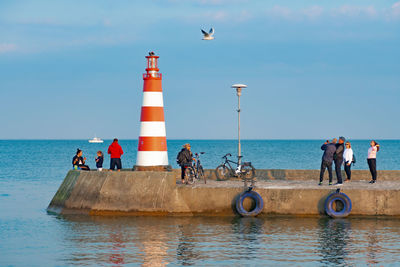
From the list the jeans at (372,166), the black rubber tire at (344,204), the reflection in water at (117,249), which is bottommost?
the reflection in water at (117,249)

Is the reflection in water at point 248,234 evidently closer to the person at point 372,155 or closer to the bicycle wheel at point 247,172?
the bicycle wheel at point 247,172

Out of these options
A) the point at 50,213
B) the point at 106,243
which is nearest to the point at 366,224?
the point at 106,243

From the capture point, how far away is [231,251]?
1658 centimetres

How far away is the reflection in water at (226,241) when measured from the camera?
15.7m

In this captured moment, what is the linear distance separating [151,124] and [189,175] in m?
2.44

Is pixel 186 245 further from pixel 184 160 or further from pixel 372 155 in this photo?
pixel 372 155

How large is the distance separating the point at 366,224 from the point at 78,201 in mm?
9991

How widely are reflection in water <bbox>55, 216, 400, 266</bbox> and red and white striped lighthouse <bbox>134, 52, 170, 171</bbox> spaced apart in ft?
9.93

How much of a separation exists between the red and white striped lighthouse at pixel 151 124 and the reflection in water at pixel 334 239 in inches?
265

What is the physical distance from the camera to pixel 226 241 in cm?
1786

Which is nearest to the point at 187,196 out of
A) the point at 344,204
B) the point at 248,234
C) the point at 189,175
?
the point at 189,175

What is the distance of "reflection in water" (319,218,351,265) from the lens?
52.1 feet

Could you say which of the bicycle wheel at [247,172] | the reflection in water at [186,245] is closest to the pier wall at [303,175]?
the bicycle wheel at [247,172]

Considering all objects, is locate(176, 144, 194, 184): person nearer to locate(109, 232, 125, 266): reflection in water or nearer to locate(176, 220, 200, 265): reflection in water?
locate(176, 220, 200, 265): reflection in water
